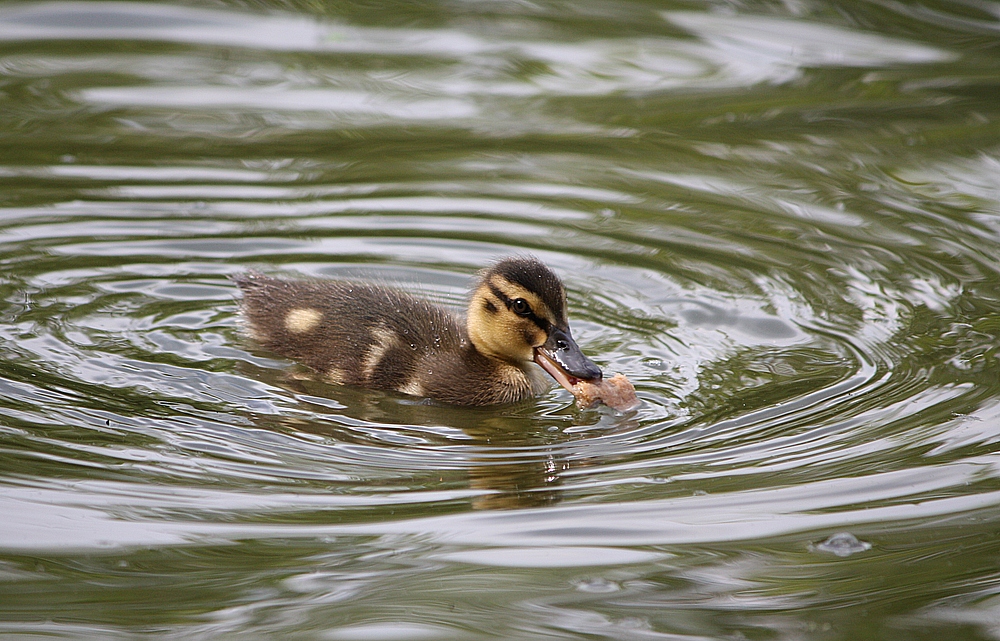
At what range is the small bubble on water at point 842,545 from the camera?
11.5 ft

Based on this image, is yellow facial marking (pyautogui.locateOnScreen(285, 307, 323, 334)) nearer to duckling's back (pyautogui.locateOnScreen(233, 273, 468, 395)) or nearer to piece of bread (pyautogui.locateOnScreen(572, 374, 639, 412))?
duckling's back (pyautogui.locateOnScreen(233, 273, 468, 395))

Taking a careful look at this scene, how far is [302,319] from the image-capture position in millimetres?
5270

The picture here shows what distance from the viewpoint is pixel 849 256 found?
243 inches

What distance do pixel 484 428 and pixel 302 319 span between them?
103 centimetres

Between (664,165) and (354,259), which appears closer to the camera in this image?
(354,259)

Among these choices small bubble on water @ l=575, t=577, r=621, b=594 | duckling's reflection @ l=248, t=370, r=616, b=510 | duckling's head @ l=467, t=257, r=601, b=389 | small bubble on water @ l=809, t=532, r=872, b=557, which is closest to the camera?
small bubble on water @ l=575, t=577, r=621, b=594

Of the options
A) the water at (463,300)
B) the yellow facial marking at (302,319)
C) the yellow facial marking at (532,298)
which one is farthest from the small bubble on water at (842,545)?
the yellow facial marking at (302,319)

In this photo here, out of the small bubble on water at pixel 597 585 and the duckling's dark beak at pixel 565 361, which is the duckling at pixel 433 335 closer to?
the duckling's dark beak at pixel 565 361

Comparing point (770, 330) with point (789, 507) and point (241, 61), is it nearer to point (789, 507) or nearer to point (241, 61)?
point (789, 507)

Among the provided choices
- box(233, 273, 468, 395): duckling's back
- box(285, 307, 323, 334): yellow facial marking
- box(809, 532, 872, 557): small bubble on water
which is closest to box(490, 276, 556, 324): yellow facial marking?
box(233, 273, 468, 395): duckling's back

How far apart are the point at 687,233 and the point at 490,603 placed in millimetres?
3532

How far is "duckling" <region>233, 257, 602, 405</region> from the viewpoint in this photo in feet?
15.9

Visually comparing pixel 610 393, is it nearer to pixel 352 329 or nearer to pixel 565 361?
pixel 565 361

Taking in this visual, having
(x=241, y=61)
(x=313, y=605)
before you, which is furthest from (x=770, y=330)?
(x=241, y=61)
